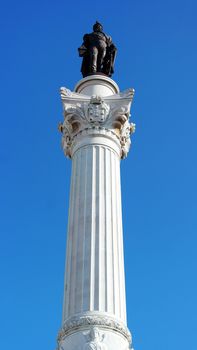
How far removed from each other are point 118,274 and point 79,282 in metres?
1.70

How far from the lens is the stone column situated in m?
22.8

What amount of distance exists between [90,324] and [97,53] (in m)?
18.6

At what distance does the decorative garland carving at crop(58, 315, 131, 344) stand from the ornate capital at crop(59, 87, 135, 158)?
998 centimetres

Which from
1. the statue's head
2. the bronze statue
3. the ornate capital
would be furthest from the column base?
the statue's head

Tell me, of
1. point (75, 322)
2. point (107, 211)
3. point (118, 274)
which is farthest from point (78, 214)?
point (75, 322)

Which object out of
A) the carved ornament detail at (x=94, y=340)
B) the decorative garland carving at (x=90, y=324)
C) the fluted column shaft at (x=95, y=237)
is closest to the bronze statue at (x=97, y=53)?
the fluted column shaft at (x=95, y=237)

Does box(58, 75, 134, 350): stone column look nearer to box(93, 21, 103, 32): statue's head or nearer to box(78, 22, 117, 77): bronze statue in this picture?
box(78, 22, 117, 77): bronze statue

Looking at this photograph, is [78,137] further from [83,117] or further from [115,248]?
[115,248]

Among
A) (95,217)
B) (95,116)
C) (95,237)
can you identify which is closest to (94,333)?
(95,237)

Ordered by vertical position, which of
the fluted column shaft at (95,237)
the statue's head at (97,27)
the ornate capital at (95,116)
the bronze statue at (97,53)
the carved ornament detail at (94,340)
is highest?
the statue's head at (97,27)

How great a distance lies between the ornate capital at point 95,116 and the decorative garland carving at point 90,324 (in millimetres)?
9977

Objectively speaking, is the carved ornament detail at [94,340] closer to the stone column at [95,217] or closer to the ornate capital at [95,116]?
the stone column at [95,217]

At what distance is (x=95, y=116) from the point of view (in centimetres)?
3006

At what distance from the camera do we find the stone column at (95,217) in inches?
898
